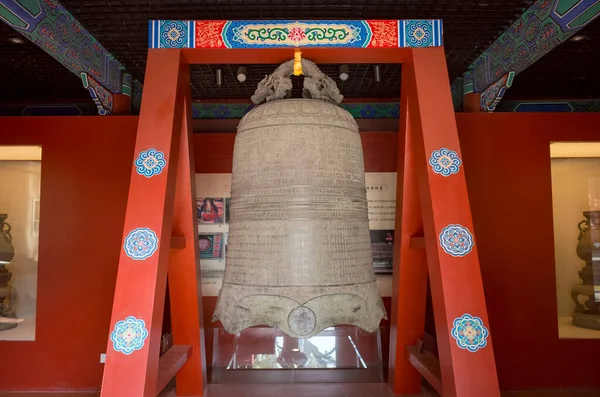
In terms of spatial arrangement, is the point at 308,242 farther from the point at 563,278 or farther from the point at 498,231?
the point at 563,278

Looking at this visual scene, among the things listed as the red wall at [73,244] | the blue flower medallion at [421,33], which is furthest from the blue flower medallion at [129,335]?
the blue flower medallion at [421,33]

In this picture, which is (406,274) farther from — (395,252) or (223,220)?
(223,220)

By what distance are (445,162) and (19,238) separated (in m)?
4.61

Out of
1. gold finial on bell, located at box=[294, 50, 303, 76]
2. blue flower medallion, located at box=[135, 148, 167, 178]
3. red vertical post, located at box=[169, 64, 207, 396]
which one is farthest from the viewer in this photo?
red vertical post, located at box=[169, 64, 207, 396]

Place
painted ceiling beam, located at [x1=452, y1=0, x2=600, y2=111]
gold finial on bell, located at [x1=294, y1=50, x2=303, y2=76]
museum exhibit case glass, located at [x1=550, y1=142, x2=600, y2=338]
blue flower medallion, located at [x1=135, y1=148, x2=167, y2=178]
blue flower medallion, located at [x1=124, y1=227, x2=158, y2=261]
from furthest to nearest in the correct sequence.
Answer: museum exhibit case glass, located at [x1=550, y1=142, x2=600, y2=338], painted ceiling beam, located at [x1=452, y1=0, x2=600, y2=111], gold finial on bell, located at [x1=294, y1=50, x2=303, y2=76], blue flower medallion, located at [x1=135, y1=148, x2=167, y2=178], blue flower medallion, located at [x1=124, y1=227, x2=158, y2=261]

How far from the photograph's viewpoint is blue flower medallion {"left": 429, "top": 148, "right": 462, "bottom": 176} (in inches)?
117

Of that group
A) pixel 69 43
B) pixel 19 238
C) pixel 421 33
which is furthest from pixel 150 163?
pixel 19 238

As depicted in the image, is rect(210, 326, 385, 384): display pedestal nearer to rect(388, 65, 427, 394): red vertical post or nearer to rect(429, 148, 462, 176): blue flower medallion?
rect(388, 65, 427, 394): red vertical post

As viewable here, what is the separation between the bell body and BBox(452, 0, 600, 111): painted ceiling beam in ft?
6.27

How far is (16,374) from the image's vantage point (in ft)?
15.3

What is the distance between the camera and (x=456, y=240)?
281 cm

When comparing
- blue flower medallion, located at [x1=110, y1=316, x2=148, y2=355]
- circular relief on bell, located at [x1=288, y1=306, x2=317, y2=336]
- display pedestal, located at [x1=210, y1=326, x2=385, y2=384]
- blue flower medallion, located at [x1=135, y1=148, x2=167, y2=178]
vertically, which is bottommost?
display pedestal, located at [x1=210, y1=326, x2=385, y2=384]

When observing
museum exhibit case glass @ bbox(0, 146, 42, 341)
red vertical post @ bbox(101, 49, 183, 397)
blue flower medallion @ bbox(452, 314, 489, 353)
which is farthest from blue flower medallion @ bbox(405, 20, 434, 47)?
museum exhibit case glass @ bbox(0, 146, 42, 341)

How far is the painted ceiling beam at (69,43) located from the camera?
3447 mm
